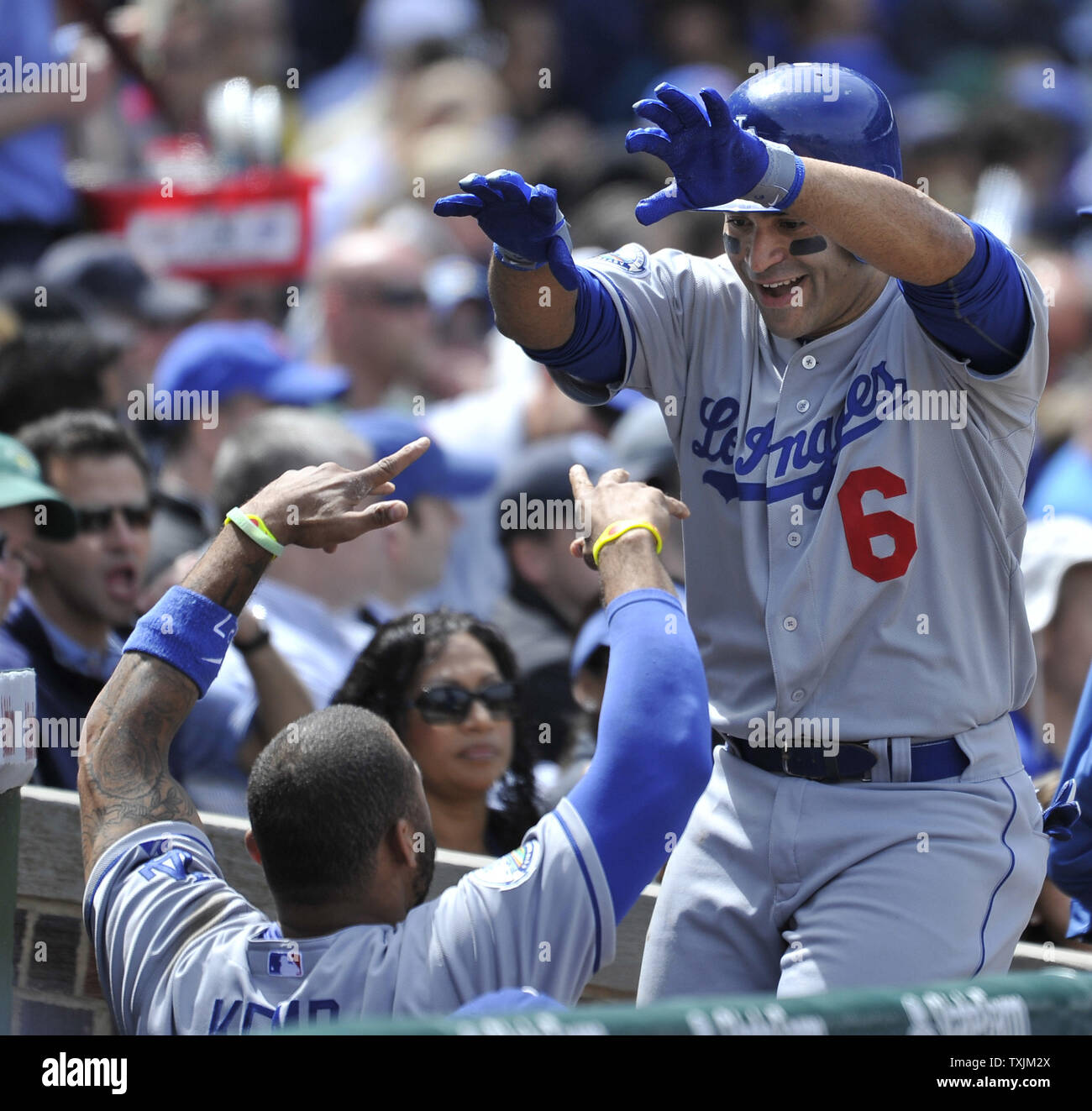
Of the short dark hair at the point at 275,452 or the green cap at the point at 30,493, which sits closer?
the green cap at the point at 30,493

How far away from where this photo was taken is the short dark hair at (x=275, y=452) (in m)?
4.59

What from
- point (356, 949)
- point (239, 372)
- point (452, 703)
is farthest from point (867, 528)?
point (239, 372)

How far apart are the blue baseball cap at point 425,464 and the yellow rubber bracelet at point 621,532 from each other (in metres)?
2.80

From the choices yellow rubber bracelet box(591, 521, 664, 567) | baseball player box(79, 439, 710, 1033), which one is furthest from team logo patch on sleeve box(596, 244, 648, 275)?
yellow rubber bracelet box(591, 521, 664, 567)

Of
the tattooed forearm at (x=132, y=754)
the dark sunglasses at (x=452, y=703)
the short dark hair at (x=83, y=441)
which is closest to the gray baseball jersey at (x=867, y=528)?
the tattooed forearm at (x=132, y=754)

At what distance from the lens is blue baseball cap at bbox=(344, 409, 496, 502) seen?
5.36 metres

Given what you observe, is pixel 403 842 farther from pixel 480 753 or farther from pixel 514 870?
pixel 480 753

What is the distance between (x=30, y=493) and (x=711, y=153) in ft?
7.58

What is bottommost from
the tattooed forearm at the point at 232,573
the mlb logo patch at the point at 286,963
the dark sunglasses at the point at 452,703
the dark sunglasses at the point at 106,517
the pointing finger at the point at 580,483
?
the mlb logo patch at the point at 286,963

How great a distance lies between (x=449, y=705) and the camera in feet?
12.8

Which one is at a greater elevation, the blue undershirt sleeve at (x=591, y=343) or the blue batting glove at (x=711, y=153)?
the blue batting glove at (x=711, y=153)

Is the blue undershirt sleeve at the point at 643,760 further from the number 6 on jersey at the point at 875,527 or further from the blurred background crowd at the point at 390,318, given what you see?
the blurred background crowd at the point at 390,318

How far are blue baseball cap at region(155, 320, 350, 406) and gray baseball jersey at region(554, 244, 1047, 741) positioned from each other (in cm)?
350

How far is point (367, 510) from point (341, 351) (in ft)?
14.7
